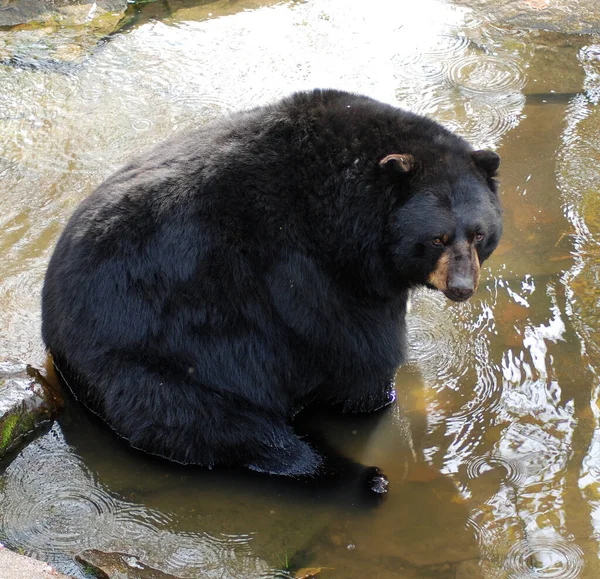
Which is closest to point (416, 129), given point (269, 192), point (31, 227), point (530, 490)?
point (269, 192)

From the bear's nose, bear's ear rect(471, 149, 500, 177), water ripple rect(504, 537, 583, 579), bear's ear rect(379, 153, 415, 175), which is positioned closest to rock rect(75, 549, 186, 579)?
water ripple rect(504, 537, 583, 579)

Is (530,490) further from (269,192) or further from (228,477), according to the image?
(269,192)

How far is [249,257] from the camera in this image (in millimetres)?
4324

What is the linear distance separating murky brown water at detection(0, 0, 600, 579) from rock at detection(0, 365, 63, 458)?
11cm

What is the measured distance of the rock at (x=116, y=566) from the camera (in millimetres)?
3729

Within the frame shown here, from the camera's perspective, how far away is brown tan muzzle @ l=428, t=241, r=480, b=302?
4.24 meters

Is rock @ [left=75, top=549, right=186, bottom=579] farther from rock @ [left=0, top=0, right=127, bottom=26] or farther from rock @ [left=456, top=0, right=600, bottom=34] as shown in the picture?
rock @ [left=456, top=0, right=600, bottom=34]

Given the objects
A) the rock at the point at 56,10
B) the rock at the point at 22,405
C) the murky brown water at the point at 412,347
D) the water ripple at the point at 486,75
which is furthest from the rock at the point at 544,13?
the rock at the point at 22,405

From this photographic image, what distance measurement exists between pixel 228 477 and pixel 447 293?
65.4 inches

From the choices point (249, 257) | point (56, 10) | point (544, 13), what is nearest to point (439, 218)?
point (249, 257)

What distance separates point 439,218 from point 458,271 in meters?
0.31

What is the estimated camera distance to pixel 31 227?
623 cm

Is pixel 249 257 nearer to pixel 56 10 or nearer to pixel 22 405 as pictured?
pixel 22 405

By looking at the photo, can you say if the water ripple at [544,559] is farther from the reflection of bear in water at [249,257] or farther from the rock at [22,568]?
the rock at [22,568]
